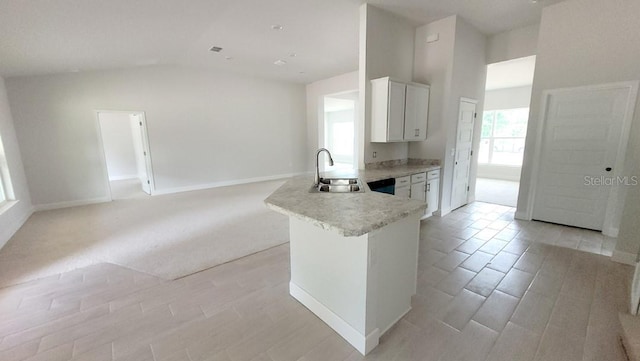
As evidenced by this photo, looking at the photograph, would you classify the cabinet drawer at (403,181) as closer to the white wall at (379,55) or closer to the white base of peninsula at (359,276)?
the white wall at (379,55)

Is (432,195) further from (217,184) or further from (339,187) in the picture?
(217,184)

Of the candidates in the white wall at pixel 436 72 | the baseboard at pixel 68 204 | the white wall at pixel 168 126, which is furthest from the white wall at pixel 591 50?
the baseboard at pixel 68 204

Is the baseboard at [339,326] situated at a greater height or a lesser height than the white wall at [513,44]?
lesser

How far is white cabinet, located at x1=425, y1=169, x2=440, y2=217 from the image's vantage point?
13.7ft

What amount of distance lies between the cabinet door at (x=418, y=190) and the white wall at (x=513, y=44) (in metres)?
2.96

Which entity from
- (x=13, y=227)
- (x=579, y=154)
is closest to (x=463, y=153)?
(x=579, y=154)

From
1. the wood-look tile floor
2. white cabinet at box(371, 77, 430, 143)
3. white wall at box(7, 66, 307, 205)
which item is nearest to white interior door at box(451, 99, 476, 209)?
white cabinet at box(371, 77, 430, 143)

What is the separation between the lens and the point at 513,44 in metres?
4.59

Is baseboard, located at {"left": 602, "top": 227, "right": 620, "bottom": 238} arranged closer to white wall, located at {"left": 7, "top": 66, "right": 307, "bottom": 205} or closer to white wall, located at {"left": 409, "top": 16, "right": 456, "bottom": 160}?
white wall, located at {"left": 409, "top": 16, "right": 456, "bottom": 160}

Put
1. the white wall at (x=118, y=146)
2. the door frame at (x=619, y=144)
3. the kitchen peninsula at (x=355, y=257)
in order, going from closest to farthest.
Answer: the kitchen peninsula at (x=355, y=257)
the door frame at (x=619, y=144)
the white wall at (x=118, y=146)

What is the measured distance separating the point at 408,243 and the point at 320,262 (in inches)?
26.8

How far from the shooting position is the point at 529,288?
237 cm

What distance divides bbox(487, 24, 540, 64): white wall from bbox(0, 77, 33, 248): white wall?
8349 millimetres

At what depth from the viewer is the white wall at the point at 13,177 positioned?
3807 mm
